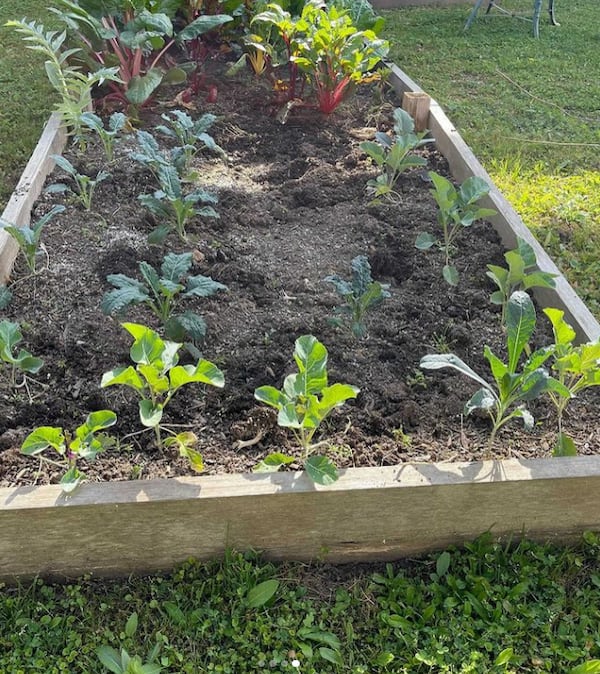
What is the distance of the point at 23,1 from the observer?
7.00 metres

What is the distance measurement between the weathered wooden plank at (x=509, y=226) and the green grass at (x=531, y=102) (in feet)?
1.27

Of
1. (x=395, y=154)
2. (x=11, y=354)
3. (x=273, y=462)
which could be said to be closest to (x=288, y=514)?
(x=273, y=462)

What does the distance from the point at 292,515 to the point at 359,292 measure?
0.81 metres

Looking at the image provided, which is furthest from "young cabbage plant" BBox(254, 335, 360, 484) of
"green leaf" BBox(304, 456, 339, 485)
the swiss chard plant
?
the swiss chard plant

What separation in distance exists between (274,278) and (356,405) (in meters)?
0.74

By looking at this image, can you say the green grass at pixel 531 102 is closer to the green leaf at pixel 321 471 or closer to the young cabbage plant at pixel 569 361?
the young cabbage plant at pixel 569 361

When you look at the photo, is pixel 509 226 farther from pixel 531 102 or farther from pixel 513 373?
pixel 531 102

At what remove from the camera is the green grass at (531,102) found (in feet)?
10.4

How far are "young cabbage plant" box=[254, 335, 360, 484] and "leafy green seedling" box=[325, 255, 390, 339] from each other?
0.45 metres

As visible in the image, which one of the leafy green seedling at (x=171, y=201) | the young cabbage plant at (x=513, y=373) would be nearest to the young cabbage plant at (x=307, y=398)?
the young cabbage plant at (x=513, y=373)

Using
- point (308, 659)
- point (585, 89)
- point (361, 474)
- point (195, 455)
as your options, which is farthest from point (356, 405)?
point (585, 89)

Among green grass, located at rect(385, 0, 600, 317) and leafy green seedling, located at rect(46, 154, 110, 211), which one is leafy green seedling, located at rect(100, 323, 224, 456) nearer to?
leafy green seedling, located at rect(46, 154, 110, 211)

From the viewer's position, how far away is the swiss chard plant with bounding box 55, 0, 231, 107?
3.47 m

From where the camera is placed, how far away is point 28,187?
281 cm
